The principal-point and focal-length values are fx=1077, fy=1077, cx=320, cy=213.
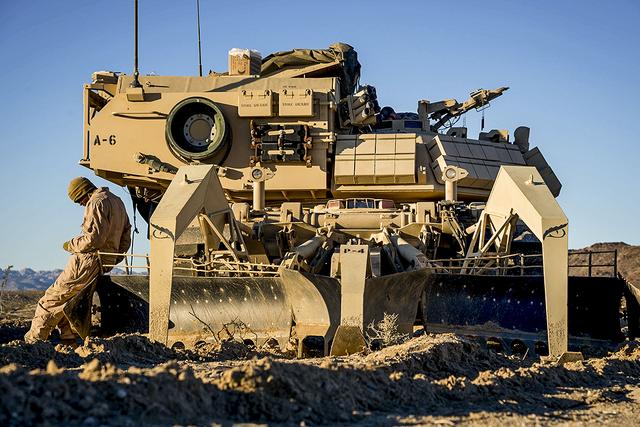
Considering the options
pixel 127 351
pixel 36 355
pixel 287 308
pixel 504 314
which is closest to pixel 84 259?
pixel 287 308

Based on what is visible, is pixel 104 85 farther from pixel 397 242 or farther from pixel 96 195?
pixel 397 242

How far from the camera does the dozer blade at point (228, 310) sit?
13.1 meters

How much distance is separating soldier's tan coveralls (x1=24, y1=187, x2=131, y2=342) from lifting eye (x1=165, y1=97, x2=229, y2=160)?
3.10 m

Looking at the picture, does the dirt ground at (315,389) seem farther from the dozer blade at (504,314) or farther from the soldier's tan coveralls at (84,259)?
the soldier's tan coveralls at (84,259)

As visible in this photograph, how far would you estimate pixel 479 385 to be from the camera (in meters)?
8.33

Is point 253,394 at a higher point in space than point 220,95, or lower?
lower

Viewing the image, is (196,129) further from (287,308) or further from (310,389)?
(310,389)

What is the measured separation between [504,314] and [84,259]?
19.2 feet

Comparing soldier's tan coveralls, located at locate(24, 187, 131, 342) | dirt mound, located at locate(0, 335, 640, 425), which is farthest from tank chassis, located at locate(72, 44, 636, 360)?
dirt mound, located at locate(0, 335, 640, 425)

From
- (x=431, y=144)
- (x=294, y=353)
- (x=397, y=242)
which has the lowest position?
(x=294, y=353)

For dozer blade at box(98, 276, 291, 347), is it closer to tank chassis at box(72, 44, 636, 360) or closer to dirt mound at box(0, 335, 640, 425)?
tank chassis at box(72, 44, 636, 360)

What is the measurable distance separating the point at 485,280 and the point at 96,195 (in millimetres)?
5493

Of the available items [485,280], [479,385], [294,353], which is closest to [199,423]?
[479,385]

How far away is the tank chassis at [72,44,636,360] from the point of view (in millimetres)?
12297
